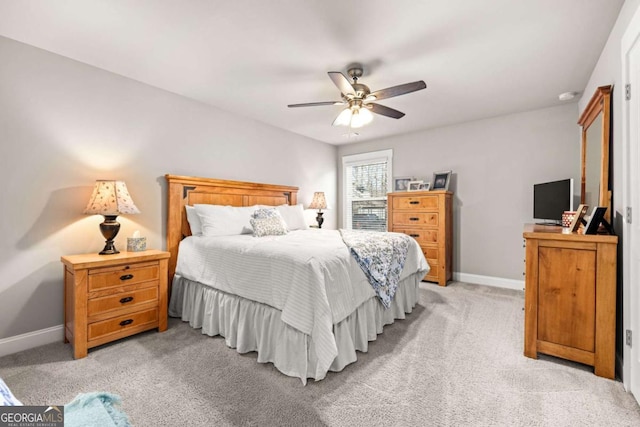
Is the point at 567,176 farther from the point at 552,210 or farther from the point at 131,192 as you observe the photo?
the point at 131,192

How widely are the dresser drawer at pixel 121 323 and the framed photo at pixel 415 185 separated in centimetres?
384

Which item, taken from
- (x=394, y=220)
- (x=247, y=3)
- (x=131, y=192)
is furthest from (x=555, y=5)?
(x=131, y=192)

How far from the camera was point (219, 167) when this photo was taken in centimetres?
377

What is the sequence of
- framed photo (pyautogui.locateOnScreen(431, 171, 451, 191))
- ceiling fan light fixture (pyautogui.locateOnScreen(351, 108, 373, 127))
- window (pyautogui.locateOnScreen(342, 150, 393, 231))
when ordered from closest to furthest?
ceiling fan light fixture (pyautogui.locateOnScreen(351, 108, 373, 127)), framed photo (pyautogui.locateOnScreen(431, 171, 451, 191)), window (pyautogui.locateOnScreen(342, 150, 393, 231))

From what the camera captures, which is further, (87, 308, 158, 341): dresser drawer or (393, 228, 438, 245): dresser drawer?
(393, 228, 438, 245): dresser drawer

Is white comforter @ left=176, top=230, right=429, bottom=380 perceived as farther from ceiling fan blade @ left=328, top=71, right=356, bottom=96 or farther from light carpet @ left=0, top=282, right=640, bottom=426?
ceiling fan blade @ left=328, top=71, right=356, bottom=96

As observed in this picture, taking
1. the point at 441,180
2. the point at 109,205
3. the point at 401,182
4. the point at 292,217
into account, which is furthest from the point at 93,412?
the point at 401,182

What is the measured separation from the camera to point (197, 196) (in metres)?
3.44

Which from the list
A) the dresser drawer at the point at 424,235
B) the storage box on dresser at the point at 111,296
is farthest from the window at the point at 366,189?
the storage box on dresser at the point at 111,296

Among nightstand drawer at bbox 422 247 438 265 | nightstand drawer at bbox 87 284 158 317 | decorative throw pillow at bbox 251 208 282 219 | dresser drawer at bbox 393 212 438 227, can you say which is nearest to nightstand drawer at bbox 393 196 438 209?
dresser drawer at bbox 393 212 438 227

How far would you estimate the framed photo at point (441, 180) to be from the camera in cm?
443

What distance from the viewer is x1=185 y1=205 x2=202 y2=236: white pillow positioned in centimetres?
320

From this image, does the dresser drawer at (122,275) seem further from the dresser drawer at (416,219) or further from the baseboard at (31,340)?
the dresser drawer at (416,219)

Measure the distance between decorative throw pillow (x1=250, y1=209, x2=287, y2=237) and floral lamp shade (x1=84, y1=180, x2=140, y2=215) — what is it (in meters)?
1.15
